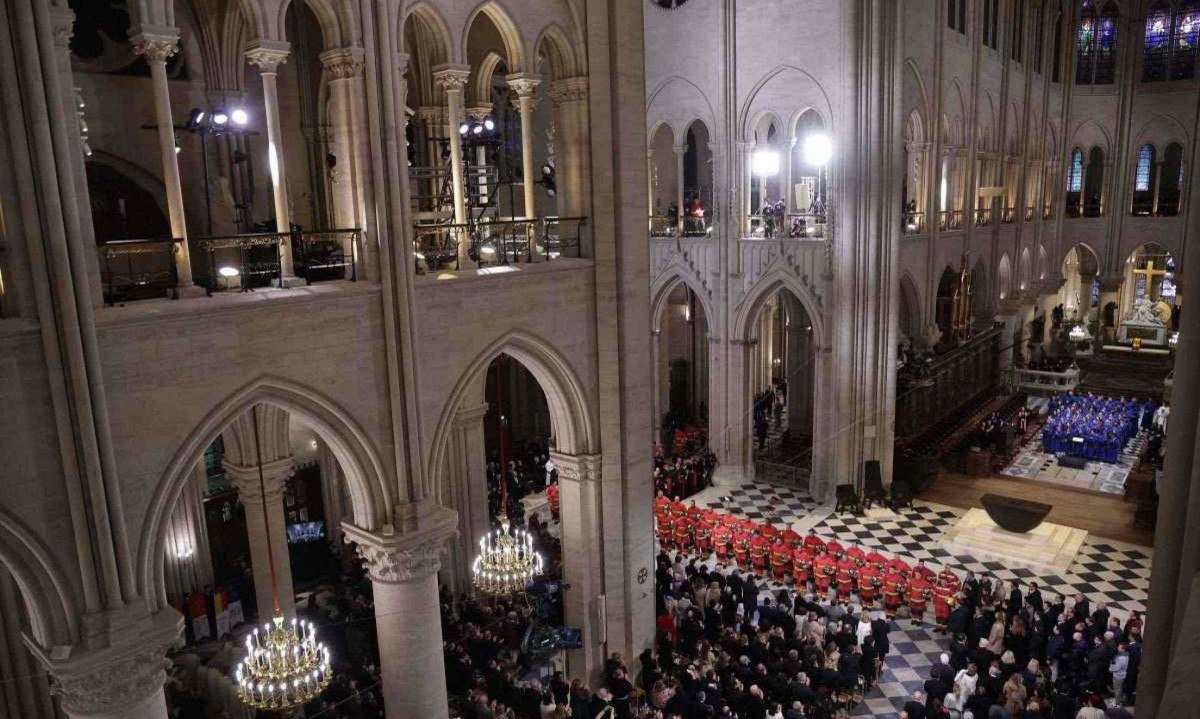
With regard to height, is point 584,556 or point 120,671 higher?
point 120,671

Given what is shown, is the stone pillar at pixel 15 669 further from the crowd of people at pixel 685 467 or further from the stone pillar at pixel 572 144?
the crowd of people at pixel 685 467

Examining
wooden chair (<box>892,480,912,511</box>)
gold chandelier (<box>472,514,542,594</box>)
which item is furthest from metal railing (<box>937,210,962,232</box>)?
gold chandelier (<box>472,514,542,594</box>)

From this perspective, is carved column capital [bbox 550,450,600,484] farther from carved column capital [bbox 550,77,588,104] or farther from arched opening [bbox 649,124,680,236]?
arched opening [bbox 649,124,680,236]

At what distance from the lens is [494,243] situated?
44.1 feet

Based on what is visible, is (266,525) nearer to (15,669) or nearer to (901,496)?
(15,669)

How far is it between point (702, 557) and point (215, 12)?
1463 cm

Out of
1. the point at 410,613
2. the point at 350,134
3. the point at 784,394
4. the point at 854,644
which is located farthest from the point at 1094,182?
the point at 410,613

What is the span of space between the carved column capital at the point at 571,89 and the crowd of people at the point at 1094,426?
67.2ft

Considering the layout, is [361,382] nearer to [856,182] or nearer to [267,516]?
[267,516]

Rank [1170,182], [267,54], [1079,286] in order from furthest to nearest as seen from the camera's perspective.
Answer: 1. [1079,286]
2. [1170,182]
3. [267,54]

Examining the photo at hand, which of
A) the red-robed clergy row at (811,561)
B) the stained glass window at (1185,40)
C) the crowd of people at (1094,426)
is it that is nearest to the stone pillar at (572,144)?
the red-robed clergy row at (811,561)

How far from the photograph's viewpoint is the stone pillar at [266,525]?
14164 mm

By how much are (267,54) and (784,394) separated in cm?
2529

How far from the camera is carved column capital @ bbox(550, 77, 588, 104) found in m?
13.0
